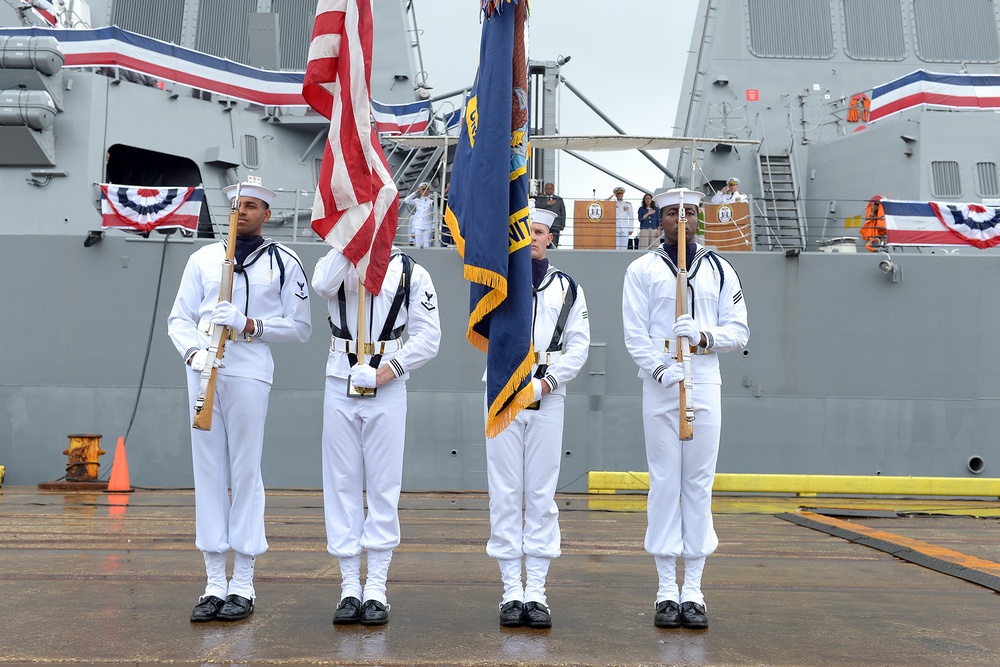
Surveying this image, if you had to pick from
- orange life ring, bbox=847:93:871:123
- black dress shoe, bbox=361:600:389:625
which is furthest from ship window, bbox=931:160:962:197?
black dress shoe, bbox=361:600:389:625

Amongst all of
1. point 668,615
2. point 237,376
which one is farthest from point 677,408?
point 237,376

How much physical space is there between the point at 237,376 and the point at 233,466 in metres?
0.39

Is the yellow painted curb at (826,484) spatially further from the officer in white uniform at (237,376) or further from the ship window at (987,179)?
the officer in white uniform at (237,376)

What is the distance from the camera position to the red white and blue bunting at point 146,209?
38.8 ft

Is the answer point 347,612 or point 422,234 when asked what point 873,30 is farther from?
point 347,612

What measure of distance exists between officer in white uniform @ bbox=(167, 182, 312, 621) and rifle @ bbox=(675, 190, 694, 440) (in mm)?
1667

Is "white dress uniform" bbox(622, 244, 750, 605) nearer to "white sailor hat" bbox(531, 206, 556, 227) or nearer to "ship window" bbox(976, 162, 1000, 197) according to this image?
"white sailor hat" bbox(531, 206, 556, 227)

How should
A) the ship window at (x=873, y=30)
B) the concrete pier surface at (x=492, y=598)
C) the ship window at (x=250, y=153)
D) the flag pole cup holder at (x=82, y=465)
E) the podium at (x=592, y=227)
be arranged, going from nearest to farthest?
the concrete pier surface at (x=492, y=598) → the flag pole cup holder at (x=82, y=465) → the podium at (x=592, y=227) → the ship window at (x=250, y=153) → the ship window at (x=873, y=30)

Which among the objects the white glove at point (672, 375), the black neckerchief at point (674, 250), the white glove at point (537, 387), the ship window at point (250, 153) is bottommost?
the white glove at point (537, 387)

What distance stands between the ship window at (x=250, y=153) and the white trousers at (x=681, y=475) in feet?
34.9

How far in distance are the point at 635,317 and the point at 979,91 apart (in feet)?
36.7

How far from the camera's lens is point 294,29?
15.8 metres

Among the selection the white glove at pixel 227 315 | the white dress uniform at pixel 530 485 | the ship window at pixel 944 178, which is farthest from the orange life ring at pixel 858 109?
the white glove at pixel 227 315

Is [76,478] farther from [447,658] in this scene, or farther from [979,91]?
[979,91]
